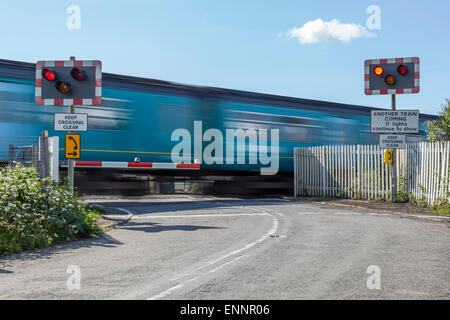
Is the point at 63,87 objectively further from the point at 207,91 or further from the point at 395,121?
the point at 395,121

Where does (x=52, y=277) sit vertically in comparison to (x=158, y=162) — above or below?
below

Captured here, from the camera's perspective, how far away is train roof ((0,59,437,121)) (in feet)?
48.8

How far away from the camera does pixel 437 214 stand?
1359 cm

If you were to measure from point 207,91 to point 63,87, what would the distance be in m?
8.23

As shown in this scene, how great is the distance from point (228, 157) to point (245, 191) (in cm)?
264

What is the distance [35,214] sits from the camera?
8758mm

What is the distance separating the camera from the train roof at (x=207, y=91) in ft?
48.8

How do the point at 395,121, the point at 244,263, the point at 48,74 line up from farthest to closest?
1. the point at 395,121
2. the point at 48,74
3. the point at 244,263

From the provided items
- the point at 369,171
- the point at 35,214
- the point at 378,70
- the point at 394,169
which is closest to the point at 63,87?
the point at 35,214

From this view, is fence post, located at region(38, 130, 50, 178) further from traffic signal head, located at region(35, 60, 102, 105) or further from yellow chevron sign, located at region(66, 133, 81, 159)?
traffic signal head, located at region(35, 60, 102, 105)

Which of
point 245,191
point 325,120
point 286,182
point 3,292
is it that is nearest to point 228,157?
point 245,191

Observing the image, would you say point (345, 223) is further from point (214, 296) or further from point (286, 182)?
point (286, 182)

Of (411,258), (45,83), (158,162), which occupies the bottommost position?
(411,258)

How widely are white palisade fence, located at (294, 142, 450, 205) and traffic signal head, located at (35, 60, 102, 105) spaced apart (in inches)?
409
